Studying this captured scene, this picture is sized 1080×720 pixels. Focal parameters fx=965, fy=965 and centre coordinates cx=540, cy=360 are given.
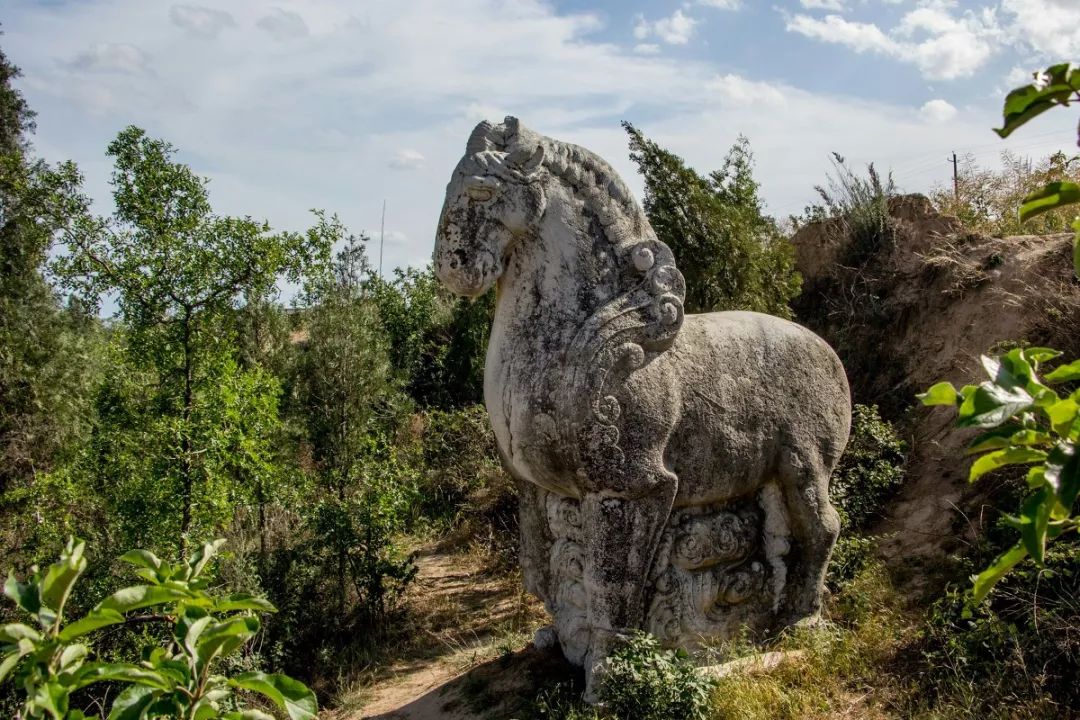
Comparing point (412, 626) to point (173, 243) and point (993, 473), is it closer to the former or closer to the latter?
point (173, 243)

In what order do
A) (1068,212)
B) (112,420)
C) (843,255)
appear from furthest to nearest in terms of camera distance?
Result: (843,255) → (1068,212) → (112,420)

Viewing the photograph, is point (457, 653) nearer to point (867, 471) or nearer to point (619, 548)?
point (619, 548)

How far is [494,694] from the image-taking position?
565cm

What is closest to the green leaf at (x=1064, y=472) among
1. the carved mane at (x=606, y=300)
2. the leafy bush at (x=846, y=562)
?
the carved mane at (x=606, y=300)

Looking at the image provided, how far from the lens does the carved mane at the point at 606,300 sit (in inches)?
188

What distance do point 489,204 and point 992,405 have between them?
3.55m

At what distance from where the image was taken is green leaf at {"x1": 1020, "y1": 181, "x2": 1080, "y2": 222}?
1.66 metres

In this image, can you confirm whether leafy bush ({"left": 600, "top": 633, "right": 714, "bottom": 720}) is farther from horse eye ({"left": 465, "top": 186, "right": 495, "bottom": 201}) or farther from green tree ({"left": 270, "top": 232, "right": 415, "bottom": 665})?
green tree ({"left": 270, "top": 232, "right": 415, "bottom": 665})

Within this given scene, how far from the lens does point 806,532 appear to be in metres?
5.41

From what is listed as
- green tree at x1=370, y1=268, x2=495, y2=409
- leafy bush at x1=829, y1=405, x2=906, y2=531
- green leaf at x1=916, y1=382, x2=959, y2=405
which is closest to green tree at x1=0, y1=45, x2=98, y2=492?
green tree at x1=370, y1=268, x2=495, y2=409

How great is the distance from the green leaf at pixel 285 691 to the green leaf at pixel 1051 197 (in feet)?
5.24

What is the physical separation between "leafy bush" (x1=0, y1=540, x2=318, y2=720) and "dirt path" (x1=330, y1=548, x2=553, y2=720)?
376 cm

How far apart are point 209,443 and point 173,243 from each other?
1.26 metres

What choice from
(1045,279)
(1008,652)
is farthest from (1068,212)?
(1008,652)
